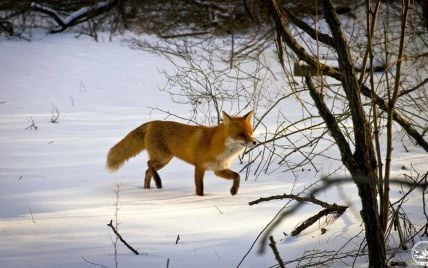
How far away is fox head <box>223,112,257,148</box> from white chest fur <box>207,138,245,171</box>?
0.08 ft

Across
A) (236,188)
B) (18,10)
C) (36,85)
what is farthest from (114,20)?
(236,188)

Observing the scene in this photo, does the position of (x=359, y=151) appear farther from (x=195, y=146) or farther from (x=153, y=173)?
(x=153, y=173)

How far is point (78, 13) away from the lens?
516 inches

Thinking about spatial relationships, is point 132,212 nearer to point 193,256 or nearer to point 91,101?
point 193,256

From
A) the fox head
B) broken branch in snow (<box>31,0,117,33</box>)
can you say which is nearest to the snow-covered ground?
the fox head

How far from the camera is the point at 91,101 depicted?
31.2 ft

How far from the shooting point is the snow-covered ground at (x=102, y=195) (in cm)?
303

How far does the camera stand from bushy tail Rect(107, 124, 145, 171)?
5.50 m

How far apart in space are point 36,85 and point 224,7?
5323 mm

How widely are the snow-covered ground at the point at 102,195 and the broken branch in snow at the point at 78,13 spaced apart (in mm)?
2674

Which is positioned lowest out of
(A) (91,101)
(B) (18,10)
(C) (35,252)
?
(C) (35,252)

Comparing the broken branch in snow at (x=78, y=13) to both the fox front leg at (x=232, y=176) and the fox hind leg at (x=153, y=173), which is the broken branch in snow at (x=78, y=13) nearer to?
the fox hind leg at (x=153, y=173)

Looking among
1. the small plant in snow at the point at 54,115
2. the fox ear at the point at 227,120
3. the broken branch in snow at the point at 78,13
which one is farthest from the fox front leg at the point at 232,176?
the broken branch in snow at the point at 78,13

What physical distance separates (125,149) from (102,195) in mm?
1021
